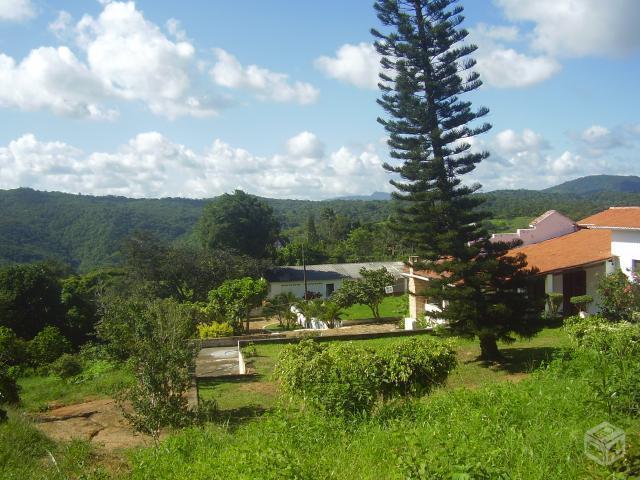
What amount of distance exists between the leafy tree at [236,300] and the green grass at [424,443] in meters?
19.4

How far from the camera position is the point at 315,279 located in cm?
4200

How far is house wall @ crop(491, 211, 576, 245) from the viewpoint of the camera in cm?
2141

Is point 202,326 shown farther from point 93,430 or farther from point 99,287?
point 93,430

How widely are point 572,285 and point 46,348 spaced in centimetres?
1747

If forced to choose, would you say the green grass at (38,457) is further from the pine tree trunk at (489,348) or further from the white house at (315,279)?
the white house at (315,279)

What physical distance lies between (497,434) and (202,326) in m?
20.3

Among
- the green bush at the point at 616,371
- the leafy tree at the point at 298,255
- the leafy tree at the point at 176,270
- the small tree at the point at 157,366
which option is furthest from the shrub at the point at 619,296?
the leafy tree at the point at 298,255

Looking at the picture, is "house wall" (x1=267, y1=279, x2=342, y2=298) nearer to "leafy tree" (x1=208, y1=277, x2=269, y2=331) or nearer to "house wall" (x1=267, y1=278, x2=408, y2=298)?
"house wall" (x1=267, y1=278, x2=408, y2=298)

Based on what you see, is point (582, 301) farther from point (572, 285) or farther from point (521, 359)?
point (521, 359)

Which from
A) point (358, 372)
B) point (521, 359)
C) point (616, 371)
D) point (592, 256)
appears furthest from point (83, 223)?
point (616, 371)

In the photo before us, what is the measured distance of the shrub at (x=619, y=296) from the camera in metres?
12.7

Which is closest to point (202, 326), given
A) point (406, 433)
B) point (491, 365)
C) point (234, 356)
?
point (234, 356)

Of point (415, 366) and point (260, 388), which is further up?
point (415, 366)

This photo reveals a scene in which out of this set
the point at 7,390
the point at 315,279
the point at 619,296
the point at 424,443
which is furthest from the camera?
the point at 315,279
